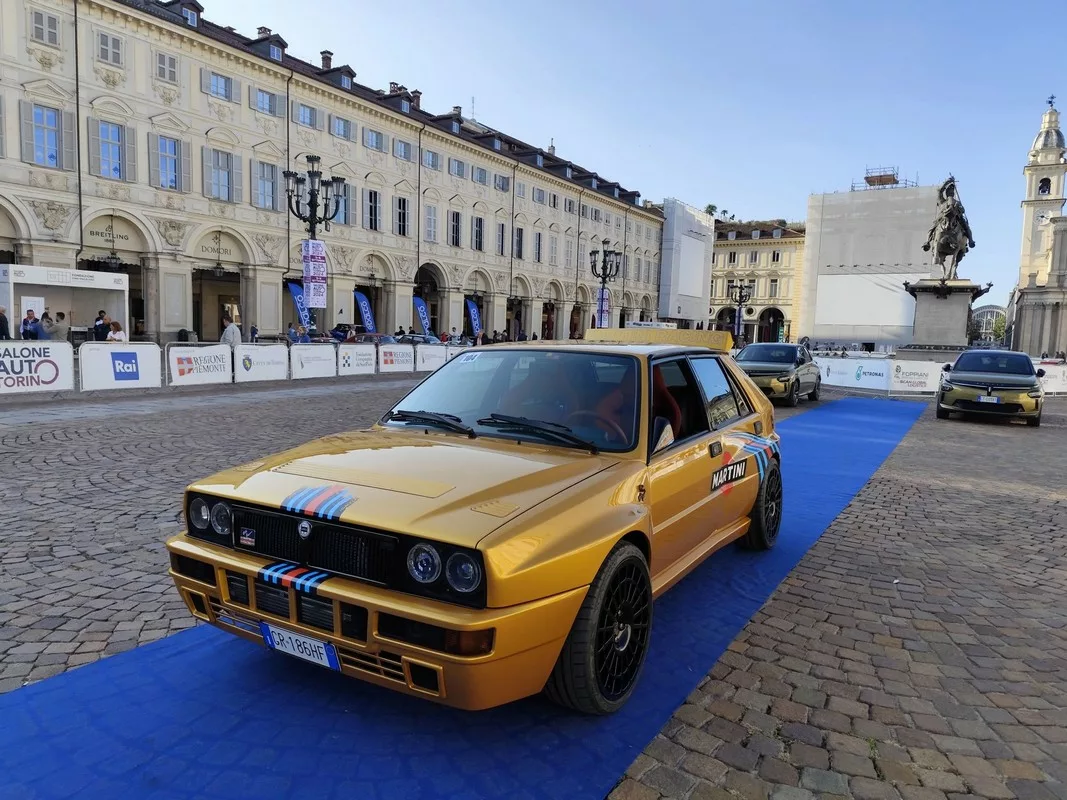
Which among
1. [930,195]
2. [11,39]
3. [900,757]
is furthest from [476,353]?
[930,195]

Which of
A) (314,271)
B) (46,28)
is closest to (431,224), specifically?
(46,28)

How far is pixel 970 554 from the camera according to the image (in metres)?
5.86

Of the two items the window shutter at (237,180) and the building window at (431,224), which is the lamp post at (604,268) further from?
the window shutter at (237,180)

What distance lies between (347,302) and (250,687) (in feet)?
120

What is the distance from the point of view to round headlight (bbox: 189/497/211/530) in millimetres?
3155

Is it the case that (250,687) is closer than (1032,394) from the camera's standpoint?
Yes

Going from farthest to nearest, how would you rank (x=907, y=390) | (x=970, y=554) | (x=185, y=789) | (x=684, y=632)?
(x=907, y=390)
(x=970, y=554)
(x=684, y=632)
(x=185, y=789)

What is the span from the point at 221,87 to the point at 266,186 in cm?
454

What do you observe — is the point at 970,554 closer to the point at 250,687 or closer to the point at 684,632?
the point at 684,632

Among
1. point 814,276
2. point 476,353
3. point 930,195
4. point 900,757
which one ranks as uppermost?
point 930,195

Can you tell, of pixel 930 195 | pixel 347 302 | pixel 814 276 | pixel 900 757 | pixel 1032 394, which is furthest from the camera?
pixel 814 276

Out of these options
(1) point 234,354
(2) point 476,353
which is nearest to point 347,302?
(1) point 234,354

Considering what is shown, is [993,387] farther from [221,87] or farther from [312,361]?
[221,87]

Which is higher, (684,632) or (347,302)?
(347,302)
